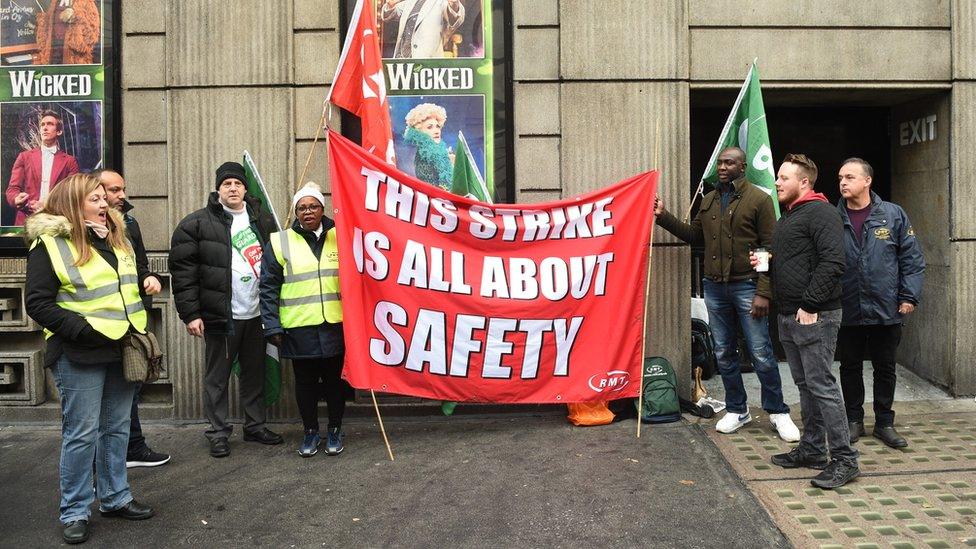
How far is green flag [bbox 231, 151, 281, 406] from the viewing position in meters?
6.40

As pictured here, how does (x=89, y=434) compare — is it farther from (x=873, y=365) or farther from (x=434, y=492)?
(x=873, y=365)

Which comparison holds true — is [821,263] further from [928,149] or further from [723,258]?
[928,149]

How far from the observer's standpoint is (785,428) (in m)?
5.87

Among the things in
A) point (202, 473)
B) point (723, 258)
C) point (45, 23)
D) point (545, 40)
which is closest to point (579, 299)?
point (723, 258)

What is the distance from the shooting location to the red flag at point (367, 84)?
20.2ft

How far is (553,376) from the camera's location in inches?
237

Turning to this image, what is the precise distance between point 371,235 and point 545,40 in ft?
7.62

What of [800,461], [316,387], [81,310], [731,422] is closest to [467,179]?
[316,387]

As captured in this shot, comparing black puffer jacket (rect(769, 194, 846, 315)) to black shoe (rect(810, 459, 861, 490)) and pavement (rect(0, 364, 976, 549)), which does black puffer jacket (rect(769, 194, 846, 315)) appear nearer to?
black shoe (rect(810, 459, 861, 490))

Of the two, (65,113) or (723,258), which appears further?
(65,113)

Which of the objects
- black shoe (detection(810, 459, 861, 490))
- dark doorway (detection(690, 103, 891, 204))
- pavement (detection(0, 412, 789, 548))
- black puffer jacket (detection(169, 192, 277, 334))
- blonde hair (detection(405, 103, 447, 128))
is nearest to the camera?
pavement (detection(0, 412, 789, 548))

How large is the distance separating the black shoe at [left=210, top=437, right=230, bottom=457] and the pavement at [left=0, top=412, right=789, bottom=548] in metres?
0.06

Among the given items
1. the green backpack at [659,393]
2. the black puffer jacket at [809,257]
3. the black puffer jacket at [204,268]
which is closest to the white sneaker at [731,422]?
the green backpack at [659,393]

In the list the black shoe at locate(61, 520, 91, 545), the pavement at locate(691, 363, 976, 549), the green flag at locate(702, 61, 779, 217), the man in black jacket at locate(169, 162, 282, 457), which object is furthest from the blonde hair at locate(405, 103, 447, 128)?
the black shoe at locate(61, 520, 91, 545)
